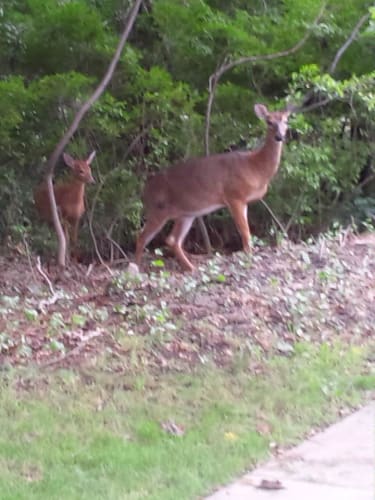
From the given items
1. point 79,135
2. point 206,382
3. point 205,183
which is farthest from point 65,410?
point 79,135

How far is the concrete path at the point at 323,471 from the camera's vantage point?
5.75 meters

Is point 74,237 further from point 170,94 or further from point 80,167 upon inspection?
point 170,94

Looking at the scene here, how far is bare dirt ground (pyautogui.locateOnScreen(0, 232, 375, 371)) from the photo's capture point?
8.14 m

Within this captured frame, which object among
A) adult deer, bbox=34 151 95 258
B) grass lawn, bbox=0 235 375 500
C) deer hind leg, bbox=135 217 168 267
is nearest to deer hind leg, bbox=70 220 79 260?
adult deer, bbox=34 151 95 258

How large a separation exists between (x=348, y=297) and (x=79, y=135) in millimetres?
5296

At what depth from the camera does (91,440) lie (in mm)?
6535

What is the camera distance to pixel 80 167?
45.2 feet

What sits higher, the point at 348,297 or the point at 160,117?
the point at 160,117

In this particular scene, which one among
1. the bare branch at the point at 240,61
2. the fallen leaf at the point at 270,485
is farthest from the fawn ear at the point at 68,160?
the fallen leaf at the point at 270,485

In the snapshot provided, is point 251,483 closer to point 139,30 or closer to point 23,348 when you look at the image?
point 23,348

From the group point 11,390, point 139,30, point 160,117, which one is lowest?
point 11,390

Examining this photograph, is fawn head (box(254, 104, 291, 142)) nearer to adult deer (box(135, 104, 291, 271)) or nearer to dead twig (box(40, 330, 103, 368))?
adult deer (box(135, 104, 291, 271))

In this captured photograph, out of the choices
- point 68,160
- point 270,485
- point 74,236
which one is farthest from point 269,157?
point 270,485

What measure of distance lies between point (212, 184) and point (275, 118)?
4.08 feet
